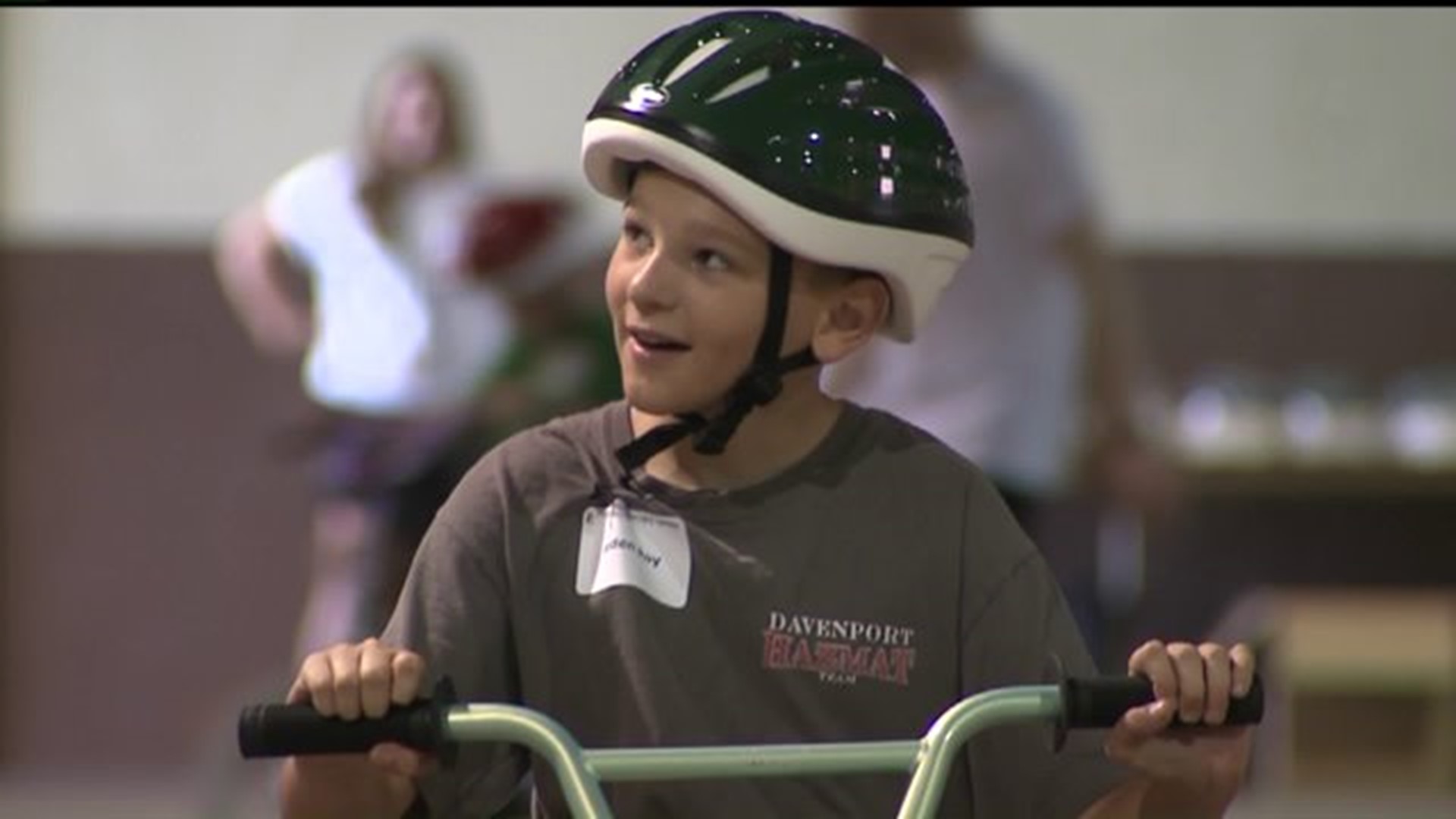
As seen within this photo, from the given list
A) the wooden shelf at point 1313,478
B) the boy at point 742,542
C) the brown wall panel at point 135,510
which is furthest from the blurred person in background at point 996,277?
the brown wall panel at point 135,510

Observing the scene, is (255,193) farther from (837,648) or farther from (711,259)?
(837,648)

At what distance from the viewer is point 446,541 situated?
135 inches

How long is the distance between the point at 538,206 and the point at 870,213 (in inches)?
192

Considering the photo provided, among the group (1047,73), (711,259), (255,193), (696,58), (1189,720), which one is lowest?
(1189,720)

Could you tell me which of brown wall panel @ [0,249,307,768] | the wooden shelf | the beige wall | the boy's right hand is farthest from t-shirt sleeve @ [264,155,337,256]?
the boy's right hand

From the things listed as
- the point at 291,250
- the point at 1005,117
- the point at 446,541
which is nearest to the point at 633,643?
the point at 446,541

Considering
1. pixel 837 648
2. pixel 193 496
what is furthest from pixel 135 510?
pixel 837 648

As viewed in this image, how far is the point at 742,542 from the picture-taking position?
3.47 meters

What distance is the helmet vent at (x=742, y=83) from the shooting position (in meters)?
3.46

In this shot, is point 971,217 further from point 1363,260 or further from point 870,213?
point 1363,260

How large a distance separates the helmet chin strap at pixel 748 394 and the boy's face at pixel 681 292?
0.04ft

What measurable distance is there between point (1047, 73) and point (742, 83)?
792 cm

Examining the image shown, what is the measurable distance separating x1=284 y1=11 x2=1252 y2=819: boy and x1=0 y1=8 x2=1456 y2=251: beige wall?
776 cm

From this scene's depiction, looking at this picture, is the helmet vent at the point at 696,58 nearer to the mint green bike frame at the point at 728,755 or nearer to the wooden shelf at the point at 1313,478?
the mint green bike frame at the point at 728,755
